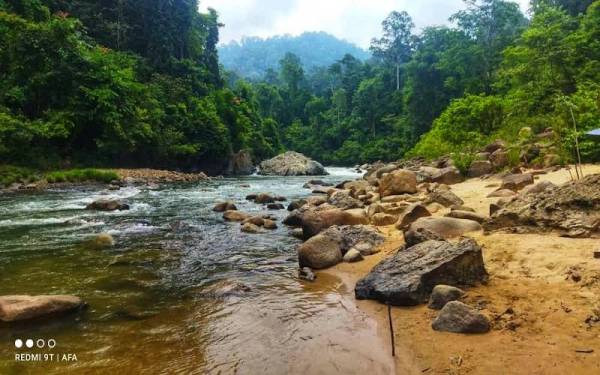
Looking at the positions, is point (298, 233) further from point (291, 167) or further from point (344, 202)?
point (291, 167)

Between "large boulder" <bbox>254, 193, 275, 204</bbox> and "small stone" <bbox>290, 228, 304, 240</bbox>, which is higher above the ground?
"large boulder" <bbox>254, 193, 275, 204</bbox>

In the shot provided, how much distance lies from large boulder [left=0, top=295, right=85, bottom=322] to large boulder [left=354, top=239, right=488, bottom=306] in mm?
3714

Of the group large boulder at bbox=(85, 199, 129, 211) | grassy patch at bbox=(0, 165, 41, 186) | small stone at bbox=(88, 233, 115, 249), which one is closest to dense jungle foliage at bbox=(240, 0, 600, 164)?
small stone at bbox=(88, 233, 115, 249)

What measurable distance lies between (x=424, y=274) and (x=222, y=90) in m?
42.8

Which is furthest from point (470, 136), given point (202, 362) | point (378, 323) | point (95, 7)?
point (95, 7)

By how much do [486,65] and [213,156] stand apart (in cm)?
2993

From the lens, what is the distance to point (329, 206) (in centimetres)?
1227

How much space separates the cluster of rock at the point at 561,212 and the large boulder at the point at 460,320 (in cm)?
277

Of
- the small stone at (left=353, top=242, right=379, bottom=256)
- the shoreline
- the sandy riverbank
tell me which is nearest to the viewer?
the sandy riverbank

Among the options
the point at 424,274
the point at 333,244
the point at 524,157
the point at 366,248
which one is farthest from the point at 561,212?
the point at 524,157

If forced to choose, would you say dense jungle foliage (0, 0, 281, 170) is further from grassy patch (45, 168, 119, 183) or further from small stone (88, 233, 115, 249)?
small stone (88, 233, 115, 249)

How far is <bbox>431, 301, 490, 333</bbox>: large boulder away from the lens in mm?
4078

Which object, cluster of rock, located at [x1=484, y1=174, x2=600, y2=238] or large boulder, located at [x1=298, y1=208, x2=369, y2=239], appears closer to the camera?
cluster of rock, located at [x1=484, y1=174, x2=600, y2=238]

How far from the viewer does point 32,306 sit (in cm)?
484
